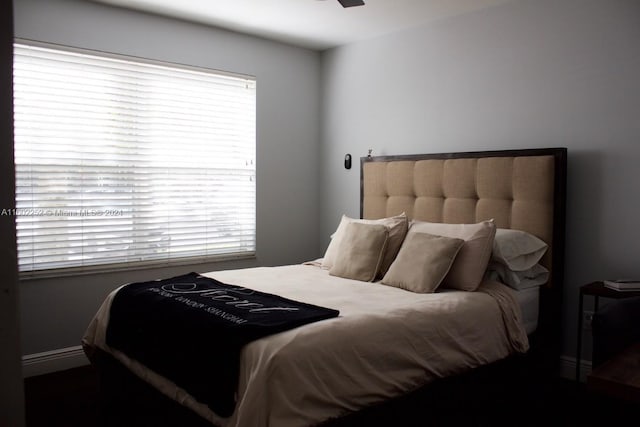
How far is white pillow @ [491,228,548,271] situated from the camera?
315 cm

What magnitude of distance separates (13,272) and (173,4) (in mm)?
3187

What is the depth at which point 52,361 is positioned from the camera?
3.56 meters

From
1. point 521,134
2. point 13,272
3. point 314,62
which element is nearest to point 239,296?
point 13,272

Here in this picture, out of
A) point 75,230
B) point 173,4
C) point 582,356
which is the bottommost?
point 582,356

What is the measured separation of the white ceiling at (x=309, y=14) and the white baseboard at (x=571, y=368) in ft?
8.14

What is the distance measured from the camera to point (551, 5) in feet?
→ 11.0

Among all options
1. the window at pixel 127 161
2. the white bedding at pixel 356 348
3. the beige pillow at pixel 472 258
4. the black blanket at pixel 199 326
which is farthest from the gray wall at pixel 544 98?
the black blanket at pixel 199 326

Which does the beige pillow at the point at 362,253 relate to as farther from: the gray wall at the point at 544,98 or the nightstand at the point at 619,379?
the nightstand at the point at 619,379

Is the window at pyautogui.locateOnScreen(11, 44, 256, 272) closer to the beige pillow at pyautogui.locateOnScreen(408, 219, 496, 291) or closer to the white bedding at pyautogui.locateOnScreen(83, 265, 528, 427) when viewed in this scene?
the white bedding at pyautogui.locateOnScreen(83, 265, 528, 427)

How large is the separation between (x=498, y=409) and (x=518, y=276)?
0.81 meters

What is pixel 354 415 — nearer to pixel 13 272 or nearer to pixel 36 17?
pixel 13 272

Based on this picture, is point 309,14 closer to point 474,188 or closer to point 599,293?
point 474,188

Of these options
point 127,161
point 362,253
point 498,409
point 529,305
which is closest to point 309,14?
point 127,161

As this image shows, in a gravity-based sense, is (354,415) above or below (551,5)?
below
